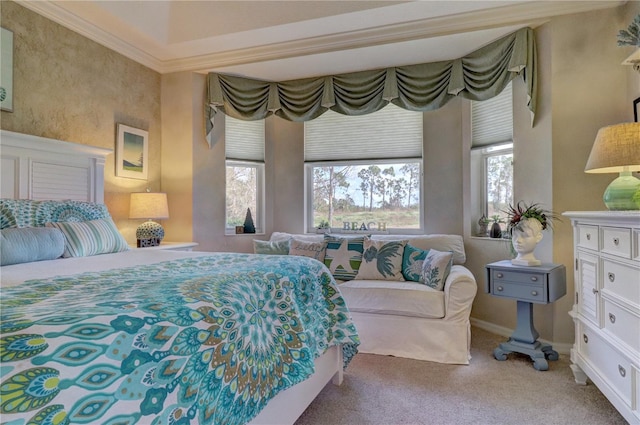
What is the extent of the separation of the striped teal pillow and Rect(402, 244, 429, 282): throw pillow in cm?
222

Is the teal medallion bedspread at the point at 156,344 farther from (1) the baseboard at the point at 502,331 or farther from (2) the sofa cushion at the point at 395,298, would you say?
(1) the baseboard at the point at 502,331

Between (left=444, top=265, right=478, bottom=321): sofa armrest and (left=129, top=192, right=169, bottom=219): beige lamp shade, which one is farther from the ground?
(left=129, top=192, right=169, bottom=219): beige lamp shade

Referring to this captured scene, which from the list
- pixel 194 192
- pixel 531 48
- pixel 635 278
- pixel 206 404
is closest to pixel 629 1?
pixel 531 48

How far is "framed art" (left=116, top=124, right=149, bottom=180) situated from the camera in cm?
340

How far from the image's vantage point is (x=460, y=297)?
8.45 ft

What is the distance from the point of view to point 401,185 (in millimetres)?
3928

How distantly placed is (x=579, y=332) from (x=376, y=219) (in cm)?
219

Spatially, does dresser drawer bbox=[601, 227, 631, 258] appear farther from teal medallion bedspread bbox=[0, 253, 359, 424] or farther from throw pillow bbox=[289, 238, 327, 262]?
throw pillow bbox=[289, 238, 327, 262]

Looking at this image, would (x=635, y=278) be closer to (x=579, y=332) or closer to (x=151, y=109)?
(x=579, y=332)

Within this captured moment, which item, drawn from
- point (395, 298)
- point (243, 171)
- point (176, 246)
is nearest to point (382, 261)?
point (395, 298)

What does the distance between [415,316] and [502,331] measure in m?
1.04

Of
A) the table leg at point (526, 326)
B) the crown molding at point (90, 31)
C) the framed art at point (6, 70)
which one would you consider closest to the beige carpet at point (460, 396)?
the table leg at point (526, 326)

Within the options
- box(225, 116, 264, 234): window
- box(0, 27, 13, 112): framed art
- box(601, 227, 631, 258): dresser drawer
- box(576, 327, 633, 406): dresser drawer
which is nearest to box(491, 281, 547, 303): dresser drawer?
box(576, 327, 633, 406): dresser drawer

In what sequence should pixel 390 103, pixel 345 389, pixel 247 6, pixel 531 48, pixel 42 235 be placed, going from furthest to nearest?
pixel 390 103 → pixel 247 6 → pixel 531 48 → pixel 345 389 → pixel 42 235
